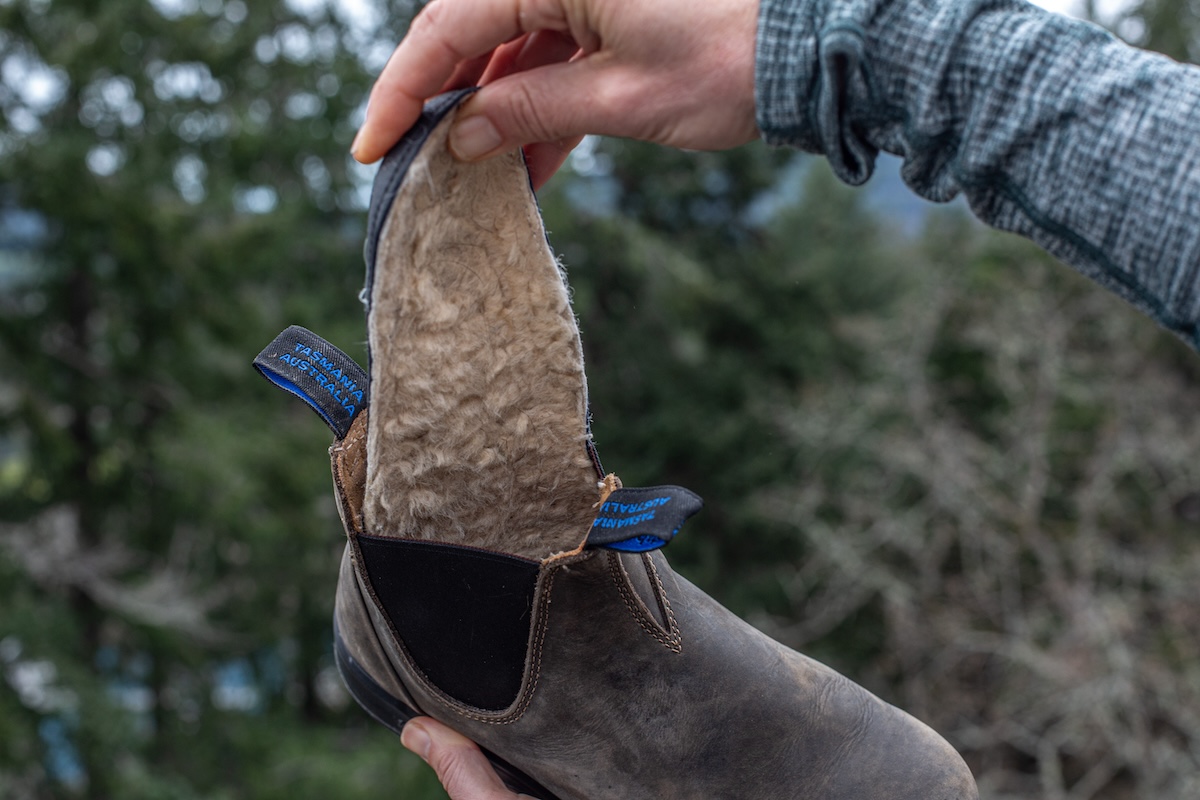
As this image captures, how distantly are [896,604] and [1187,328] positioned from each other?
6122mm

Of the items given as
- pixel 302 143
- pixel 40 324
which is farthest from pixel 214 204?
pixel 302 143

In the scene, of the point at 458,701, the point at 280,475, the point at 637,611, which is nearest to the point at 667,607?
the point at 637,611

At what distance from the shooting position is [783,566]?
10641 mm

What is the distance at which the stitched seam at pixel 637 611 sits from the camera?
109 cm

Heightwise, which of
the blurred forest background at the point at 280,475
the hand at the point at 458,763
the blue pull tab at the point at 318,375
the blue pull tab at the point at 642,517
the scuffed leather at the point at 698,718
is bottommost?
the blurred forest background at the point at 280,475

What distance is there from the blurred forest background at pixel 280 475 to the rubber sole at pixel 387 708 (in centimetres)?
423

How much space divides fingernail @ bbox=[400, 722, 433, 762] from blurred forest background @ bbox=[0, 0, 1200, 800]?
4.32m

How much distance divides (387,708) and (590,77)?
0.86m

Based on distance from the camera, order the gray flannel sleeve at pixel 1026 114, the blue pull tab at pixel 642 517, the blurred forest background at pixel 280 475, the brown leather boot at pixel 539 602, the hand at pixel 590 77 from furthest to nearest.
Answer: the blurred forest background at pixel 280 475, the brown leather boot at pixel 539 602, the blue pull tab at pixel 642 517, the hand at pixel 590 77, the gray flannel sleeve at pixel 1026 114

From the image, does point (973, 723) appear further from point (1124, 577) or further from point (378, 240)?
point (378, 240)

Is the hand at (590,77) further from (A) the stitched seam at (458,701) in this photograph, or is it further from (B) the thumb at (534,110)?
(A) the stitched seam at (458,701)

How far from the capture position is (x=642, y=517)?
3.15ft

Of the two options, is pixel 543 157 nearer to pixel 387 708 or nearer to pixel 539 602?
pixel 539 602

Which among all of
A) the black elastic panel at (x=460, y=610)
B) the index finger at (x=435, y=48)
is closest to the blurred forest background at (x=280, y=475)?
the black elastic panel at (x=460, y=610)
